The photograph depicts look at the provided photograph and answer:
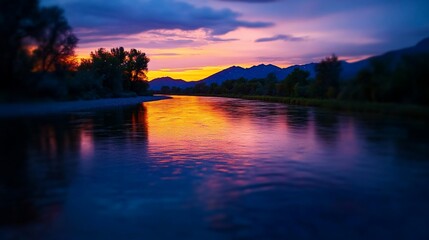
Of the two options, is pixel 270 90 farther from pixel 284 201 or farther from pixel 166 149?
pixel 284 201

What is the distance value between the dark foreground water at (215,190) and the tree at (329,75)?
2719 mm

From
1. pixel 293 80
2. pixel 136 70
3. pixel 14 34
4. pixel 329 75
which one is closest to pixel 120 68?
pixel 136 70

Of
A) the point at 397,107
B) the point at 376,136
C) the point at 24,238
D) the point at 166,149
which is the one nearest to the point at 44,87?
the point at 166,149

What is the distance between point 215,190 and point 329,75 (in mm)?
6817

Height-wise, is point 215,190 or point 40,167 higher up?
point 40,167

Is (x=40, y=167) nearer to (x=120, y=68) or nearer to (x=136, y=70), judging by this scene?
(x=120, y=68)

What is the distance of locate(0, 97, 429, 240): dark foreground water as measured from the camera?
7.05m

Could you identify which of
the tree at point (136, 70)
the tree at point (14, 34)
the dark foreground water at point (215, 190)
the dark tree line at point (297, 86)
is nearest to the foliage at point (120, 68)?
the tree at point (136, 70)

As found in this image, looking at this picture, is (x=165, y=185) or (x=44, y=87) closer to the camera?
(x=165, y=185)

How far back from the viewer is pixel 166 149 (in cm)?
1631

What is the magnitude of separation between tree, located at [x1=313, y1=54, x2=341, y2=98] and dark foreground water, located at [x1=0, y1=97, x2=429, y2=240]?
2.72 metres

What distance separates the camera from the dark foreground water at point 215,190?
277 inches

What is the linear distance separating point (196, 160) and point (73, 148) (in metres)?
6.60

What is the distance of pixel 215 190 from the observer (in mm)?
9602
